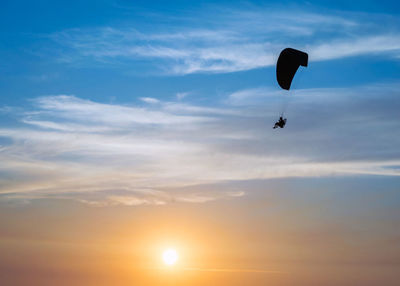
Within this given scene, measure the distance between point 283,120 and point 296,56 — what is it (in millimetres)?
8957

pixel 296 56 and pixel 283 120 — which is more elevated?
pixel 296 56

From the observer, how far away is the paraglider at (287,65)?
81.6 m

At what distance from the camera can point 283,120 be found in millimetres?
82375

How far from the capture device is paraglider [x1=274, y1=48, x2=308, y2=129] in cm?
8162

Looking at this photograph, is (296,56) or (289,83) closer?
(296,56)

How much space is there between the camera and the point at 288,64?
84875 millimetres

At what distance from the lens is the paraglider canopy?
81625 millimetres

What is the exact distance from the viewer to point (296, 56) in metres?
81.8

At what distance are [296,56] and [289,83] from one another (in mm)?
6498

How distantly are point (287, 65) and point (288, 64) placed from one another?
0.82 ft

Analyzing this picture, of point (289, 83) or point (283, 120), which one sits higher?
point (289, 83)

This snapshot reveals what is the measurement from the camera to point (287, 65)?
85.1 meters

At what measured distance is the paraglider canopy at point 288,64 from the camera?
8162 cm

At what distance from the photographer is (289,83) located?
87.4 meters
